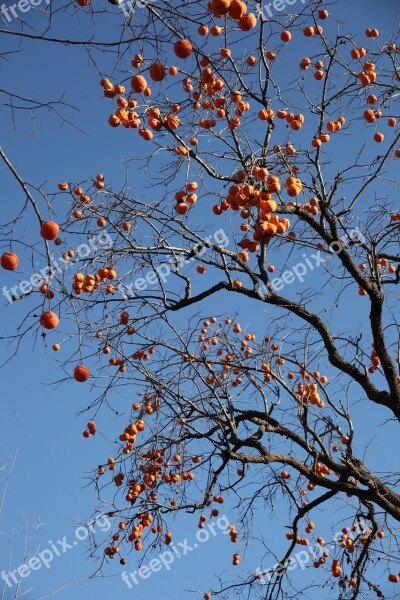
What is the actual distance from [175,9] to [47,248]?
3.66 ft

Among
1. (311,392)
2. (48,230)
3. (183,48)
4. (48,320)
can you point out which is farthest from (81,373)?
(311,392)

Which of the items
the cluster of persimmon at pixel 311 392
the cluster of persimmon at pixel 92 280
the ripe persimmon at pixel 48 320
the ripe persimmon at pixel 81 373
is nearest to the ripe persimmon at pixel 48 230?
the ripe persimmon at pixel 48 320

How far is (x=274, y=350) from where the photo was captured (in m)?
5.11

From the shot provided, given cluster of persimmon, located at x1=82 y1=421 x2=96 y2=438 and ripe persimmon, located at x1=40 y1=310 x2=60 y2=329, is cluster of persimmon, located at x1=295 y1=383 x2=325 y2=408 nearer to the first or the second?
cluster of persimmon, located at x1=82 y1=421 x2=96 y2=438

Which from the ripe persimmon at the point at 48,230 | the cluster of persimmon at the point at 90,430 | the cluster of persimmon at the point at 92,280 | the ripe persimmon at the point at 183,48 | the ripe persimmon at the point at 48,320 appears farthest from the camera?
the cluster of persimmon at the point at 90,430

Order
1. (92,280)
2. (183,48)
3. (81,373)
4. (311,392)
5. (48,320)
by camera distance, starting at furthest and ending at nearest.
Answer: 1. (311,392)
2. (92,280)
3. (81,373)
4. (183,48)
5. (48,320)

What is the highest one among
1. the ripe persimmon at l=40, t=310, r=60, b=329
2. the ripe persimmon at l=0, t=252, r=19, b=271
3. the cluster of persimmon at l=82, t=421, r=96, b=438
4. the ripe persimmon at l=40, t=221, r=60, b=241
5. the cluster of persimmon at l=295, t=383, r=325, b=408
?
the cluster of persimmon at l=82, t=421, r=96, b=438

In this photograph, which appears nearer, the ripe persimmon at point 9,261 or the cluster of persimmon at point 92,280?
the ripe persimmon at point 9,261

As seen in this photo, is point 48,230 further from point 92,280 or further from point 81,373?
point 92,280

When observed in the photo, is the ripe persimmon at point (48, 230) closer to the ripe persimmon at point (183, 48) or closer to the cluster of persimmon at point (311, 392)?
the ripe persimmon at point (183, 48)

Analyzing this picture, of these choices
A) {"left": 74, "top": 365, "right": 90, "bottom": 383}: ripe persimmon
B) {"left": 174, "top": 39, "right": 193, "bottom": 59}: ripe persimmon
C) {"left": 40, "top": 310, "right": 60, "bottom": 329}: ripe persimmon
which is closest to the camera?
{"left": 40, "top": 310, "right": 60, "bottom": 329}: ripe persimmon

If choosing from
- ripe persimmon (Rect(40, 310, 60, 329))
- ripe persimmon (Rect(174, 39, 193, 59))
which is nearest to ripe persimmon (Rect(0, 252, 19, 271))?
ripe persimmon (Rect(40, 310, 60, 329))

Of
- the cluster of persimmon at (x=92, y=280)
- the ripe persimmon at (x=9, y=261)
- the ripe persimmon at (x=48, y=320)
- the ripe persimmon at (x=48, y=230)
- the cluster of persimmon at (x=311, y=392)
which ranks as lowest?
the ripe persimmon at (x=48, y=320)

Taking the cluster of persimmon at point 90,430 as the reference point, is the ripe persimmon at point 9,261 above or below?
below
